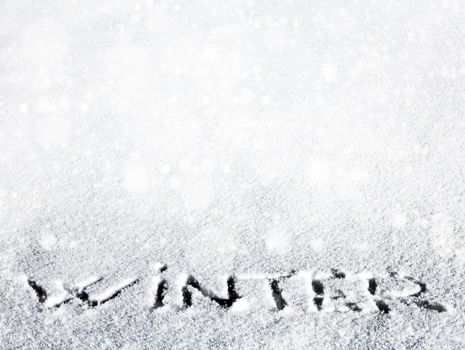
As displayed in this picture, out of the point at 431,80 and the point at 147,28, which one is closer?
the point at 431,80

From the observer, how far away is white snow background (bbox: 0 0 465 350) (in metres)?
1.50

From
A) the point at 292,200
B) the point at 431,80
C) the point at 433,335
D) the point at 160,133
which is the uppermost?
the point at 431,80

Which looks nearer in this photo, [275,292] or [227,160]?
[275,292]

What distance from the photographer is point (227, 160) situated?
1958 mm

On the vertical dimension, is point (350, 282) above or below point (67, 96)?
below

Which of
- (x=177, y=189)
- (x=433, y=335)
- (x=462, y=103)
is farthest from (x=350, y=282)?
(x=462, y=103)

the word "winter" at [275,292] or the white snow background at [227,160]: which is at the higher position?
the white snow background at [227,160]

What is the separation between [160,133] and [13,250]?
0.75 meters

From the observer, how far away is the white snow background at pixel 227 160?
4.91 ft

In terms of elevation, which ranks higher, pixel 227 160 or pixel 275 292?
pixel 227 160

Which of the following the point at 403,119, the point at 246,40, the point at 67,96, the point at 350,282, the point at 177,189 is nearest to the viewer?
the point at 350,282

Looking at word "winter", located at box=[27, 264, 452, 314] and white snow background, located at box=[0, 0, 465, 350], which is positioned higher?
white snow background, located at box=[0, 0, 465, 350]

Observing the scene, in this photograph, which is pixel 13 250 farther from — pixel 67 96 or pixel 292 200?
pixel 292 200

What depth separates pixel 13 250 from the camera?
1711 millimetres
